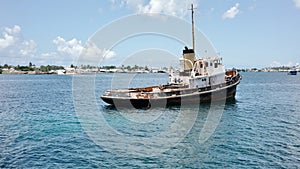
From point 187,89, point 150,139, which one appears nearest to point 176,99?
point 187,89

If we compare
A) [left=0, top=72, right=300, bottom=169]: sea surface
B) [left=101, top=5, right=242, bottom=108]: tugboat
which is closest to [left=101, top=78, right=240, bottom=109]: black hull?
[left=101, top=5, right=242, bottom=108]: tugboat

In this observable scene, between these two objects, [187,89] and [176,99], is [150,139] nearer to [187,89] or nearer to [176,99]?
[176,99]

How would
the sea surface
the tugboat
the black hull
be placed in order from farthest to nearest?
the tugboat, the black hull, the sea surface

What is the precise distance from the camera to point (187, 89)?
34875 millimetres

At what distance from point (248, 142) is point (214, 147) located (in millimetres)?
2889

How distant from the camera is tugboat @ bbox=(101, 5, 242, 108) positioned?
33.4m

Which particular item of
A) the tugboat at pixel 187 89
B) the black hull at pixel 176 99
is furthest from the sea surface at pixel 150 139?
the tugboat at pixel 187 89

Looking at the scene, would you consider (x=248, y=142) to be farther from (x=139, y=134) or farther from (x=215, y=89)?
(x=215, y=89)

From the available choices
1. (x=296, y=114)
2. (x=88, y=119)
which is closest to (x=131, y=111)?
(x=88, y=119)

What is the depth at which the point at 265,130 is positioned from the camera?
22.8 metres

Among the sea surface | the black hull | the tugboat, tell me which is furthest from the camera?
the tugboat

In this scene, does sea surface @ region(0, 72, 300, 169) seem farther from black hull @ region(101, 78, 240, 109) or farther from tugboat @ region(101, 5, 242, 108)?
tugboat @ region(101, 5, 242, 108)

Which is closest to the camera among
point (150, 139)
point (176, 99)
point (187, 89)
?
point (150, 139)

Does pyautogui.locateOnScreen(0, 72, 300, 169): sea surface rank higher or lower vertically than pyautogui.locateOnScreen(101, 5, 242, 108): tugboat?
lower
